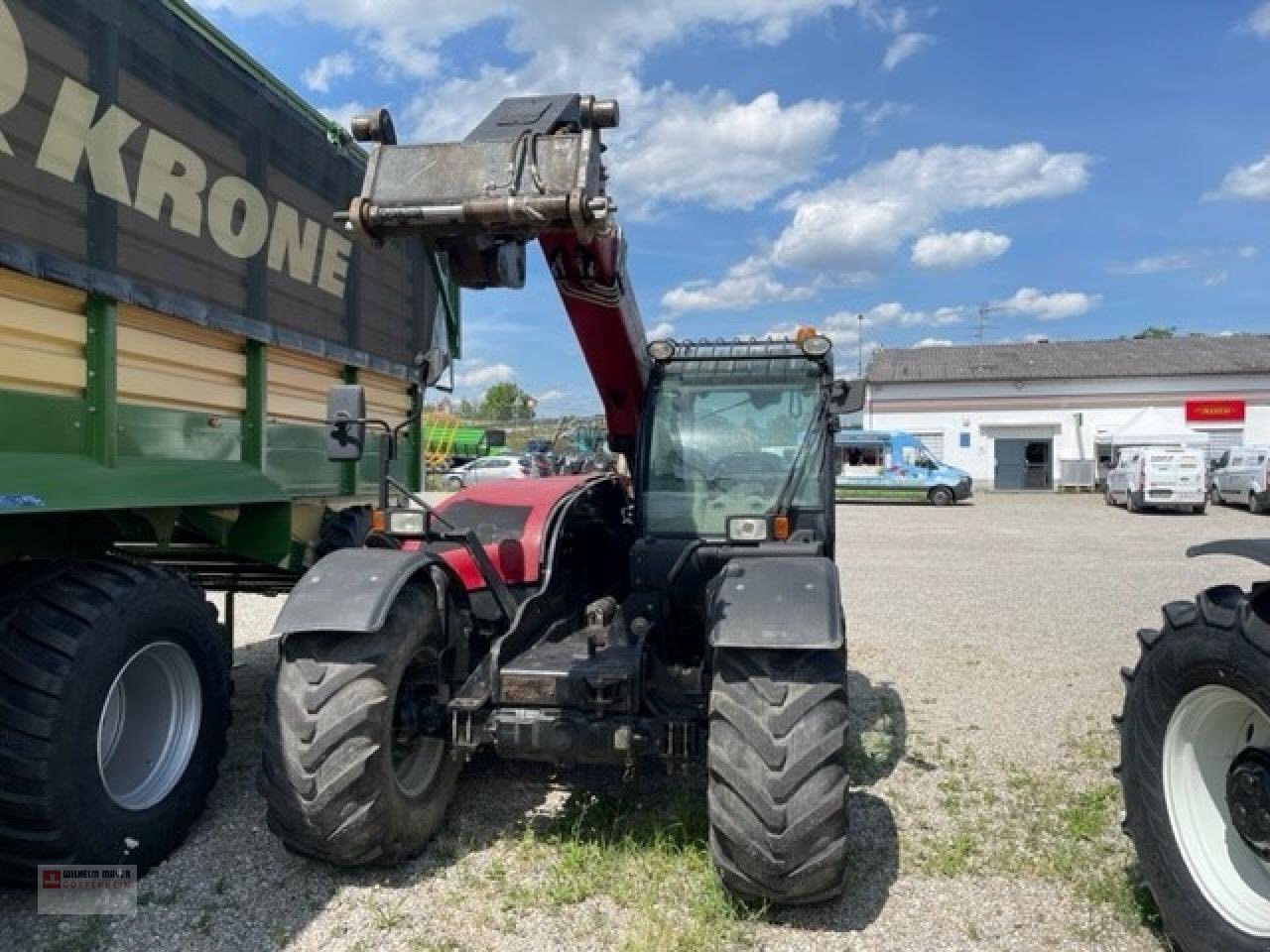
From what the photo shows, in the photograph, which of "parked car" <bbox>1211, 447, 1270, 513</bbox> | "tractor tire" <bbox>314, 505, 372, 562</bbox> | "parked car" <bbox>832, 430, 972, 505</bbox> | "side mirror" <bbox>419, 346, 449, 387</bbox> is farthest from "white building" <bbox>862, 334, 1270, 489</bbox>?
"tractor tire" <bbox>314, 505, 372, 562</bbox>

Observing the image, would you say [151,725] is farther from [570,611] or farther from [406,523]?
[570,611]

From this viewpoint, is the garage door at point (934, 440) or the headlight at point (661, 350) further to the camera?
the garage door at point (934, 440)

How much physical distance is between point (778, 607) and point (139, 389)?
2.65 metres

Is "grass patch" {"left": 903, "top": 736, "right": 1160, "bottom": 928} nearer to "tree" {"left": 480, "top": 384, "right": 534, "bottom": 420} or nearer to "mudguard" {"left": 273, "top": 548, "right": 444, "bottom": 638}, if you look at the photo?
"mudguard" {"left": 273, "top": 548, "right": 444, "bottom": 638}

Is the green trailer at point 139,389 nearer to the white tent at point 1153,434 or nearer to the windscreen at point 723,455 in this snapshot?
the windscreen at point 723,455

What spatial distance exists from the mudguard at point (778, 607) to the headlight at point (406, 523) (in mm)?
1401

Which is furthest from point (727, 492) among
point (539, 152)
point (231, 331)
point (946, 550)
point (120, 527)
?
point (946, 550)

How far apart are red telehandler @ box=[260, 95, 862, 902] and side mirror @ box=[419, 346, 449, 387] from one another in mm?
314

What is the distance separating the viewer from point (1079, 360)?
4106 centimetres

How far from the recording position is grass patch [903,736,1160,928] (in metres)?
3.65

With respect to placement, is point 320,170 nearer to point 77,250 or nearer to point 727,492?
point 77,250

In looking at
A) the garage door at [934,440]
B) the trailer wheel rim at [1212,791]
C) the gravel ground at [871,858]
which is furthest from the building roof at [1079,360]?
the trailer wheel rim at [1212,791]

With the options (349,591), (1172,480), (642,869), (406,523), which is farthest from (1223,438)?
(349,591)

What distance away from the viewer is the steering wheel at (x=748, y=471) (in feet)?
16.1
